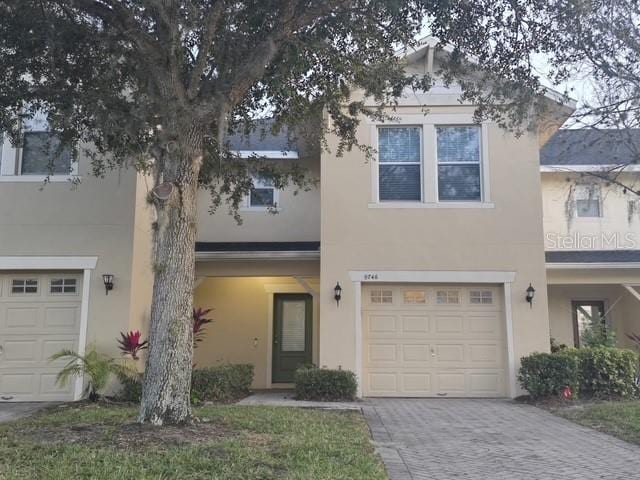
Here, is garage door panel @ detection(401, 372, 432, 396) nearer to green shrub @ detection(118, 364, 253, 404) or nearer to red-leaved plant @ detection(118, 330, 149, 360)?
green shrub @ detection(118, 364, 253, 404)

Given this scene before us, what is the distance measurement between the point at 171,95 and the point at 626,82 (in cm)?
616

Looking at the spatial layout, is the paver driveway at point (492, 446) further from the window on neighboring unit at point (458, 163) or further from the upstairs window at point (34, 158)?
the upstairs window at point (34, 158)

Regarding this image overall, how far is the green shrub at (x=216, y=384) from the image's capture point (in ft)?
35.3

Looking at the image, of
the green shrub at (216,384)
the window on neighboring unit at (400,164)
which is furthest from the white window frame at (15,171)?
the window on neighboring unit at (400,164)

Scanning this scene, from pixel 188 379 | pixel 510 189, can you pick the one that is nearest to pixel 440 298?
pixel 510 189

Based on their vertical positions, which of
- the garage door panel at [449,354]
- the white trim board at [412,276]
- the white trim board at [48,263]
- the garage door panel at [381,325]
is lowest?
the garage door panel at [449,354]

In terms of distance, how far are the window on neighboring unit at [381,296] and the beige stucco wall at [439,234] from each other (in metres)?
0.56

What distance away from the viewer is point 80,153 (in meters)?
11.6

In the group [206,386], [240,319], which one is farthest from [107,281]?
[240,319]

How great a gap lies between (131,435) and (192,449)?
3.22ft

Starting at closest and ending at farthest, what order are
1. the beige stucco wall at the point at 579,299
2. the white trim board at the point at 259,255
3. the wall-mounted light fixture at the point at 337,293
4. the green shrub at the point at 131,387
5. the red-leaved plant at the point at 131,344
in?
the green shrub at the point at 131,387
the red-leaved plant at the point at 131,344
the wall-mounted light fixture at the point at 337,293
the white trim board at the point at 259,255
the beige stucco wall at the point at 579,299

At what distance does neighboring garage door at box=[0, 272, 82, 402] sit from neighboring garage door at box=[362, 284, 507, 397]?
575cm

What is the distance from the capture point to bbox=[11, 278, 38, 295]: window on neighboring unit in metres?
11.5

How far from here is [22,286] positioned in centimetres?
1152
